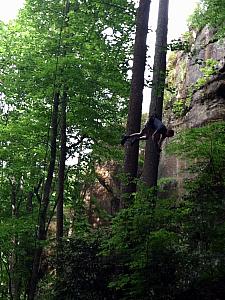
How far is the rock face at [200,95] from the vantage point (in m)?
12.8

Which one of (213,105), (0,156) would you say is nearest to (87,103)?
(0,156)

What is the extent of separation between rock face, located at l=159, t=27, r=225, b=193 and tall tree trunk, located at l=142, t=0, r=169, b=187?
122 inches

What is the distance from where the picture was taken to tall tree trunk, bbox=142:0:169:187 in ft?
25.2

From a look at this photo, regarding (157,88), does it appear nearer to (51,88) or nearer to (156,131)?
(156,131)

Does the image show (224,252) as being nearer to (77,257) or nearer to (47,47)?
(77,257)

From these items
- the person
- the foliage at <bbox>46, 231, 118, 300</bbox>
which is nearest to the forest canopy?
the foliage at <bbox>46, 231, 118, 300</bbox>

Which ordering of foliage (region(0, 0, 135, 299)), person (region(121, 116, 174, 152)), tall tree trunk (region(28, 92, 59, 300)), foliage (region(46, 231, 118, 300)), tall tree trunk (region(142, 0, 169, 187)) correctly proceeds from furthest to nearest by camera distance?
foliage (region(0, 0, 135, 299)), tall tree trunk (region(28, 92, 59, 300)), tall tree trunk (region(142, 0, 169, 187)), foliage (region(46, 231, 118, 300)), person (region(121, 116, 174, 152))

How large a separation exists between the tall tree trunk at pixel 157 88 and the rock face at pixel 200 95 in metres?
3.09

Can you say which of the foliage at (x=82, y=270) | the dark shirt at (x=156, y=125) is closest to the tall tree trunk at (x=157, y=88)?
the dark shirt at (x=156, y=125)

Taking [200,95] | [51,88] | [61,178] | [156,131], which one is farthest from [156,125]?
[200,95]

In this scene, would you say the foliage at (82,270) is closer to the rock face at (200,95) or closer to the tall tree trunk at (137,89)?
the tall tree trunk at (137,89)

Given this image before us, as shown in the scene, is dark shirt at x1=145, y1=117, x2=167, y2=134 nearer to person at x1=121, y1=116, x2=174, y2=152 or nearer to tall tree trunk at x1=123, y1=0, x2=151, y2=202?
person at x1=121, y1=116, x2=174, y2=152

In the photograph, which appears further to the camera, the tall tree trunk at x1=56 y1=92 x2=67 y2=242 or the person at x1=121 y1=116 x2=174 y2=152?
the tall tree trunk at x1=56 y1=92 x2=67 y2=242

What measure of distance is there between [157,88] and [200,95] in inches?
240
